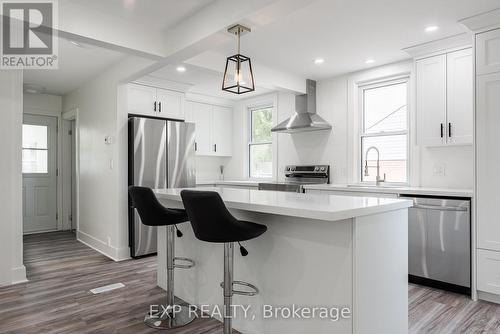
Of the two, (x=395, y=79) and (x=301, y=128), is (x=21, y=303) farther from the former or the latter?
(x=395, y=79)

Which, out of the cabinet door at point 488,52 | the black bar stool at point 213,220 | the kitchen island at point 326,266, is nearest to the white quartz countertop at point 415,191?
the cabinet door at point 488,52

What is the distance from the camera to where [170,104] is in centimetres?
482

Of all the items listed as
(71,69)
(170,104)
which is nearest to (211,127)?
(170,104)

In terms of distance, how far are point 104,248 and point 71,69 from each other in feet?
8.20

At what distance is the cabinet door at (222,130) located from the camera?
6098mm

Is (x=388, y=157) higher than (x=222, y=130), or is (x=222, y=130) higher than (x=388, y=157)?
(x=222, y=130)

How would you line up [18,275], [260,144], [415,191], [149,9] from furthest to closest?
[260,144]
[18,275]
[415,191]
[149,9]

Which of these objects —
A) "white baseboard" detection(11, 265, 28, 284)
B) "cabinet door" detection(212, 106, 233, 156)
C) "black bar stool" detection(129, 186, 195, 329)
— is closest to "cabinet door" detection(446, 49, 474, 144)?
"black bar stool" detection(129, 186, 195, 329)

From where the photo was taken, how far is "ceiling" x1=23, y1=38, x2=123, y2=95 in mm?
3713

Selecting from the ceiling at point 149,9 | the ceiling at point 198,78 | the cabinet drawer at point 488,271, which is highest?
the ceiling at point 149,9

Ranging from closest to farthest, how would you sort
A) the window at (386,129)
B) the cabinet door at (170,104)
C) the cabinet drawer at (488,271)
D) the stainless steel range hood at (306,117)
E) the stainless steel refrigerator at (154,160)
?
1. the cabinet drawer at (488,271)
2. the window at (386,129)
3. the stainless steel refrigerator at (154,160)
4. the stainless steel range hood at (306,117)
5. the cabinet door at (170,104)

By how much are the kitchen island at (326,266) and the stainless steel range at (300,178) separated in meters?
2.20

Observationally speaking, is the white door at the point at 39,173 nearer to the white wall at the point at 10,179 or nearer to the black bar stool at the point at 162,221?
the white wall at the point at 10,179

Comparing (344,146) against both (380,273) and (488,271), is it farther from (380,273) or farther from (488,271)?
(380,273)
